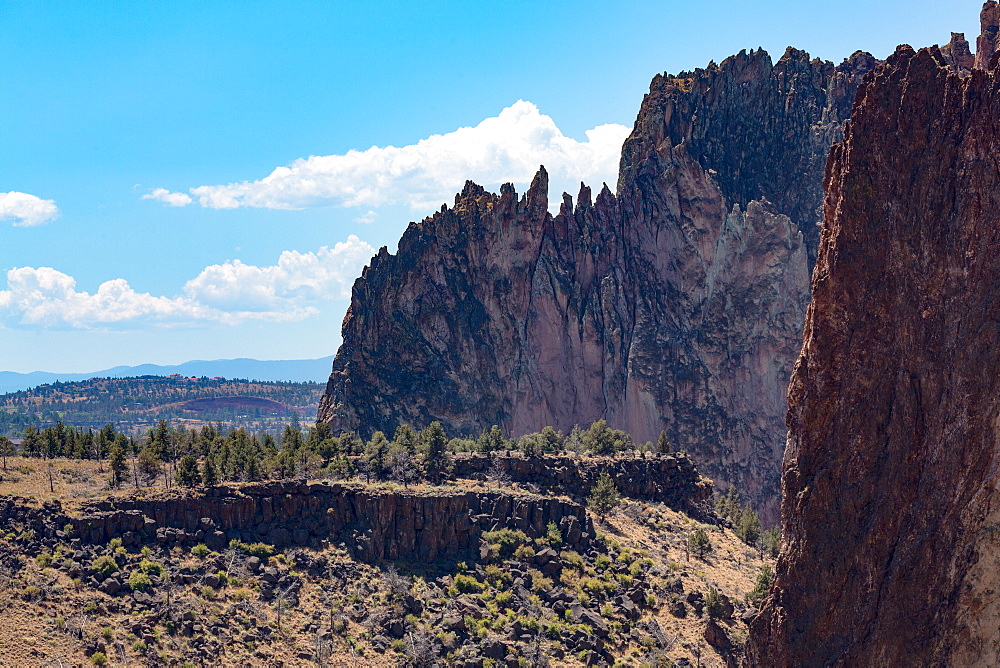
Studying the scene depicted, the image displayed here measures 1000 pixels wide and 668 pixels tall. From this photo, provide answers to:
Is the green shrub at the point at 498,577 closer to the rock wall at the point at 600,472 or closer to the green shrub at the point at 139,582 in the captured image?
the rock wall at the point at 600,472

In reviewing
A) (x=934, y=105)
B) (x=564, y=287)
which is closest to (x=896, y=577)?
(x=934, y=105)

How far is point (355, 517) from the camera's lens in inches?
3676

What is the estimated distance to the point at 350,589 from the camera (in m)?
85.0

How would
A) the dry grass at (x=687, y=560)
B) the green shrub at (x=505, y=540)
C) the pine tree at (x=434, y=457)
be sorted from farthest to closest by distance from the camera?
the pine tree at (x=434, y=457) → the green shrub at (x=505, y=540) → the dry grass at (x=687, y=560)

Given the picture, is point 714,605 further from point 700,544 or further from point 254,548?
point 254,548

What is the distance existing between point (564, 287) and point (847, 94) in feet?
216

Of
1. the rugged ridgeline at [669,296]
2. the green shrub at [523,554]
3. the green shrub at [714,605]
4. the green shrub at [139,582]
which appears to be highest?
the rugged ridgeline at [669,296]

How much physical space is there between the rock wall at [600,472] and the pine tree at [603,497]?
6.41 ft

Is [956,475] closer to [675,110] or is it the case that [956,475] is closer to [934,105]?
[934,105]

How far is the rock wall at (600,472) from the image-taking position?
108 m

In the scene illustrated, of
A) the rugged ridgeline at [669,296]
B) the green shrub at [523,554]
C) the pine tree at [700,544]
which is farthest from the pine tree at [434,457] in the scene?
the rugged ridgeline at [669,296]

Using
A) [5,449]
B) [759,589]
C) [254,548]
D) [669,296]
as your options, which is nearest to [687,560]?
[759,589]

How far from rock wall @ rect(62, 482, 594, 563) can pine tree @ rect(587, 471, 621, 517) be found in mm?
6771

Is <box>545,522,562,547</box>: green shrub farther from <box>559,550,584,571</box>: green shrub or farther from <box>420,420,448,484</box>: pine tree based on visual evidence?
<box>420,420,448,484</box>: pine tree
